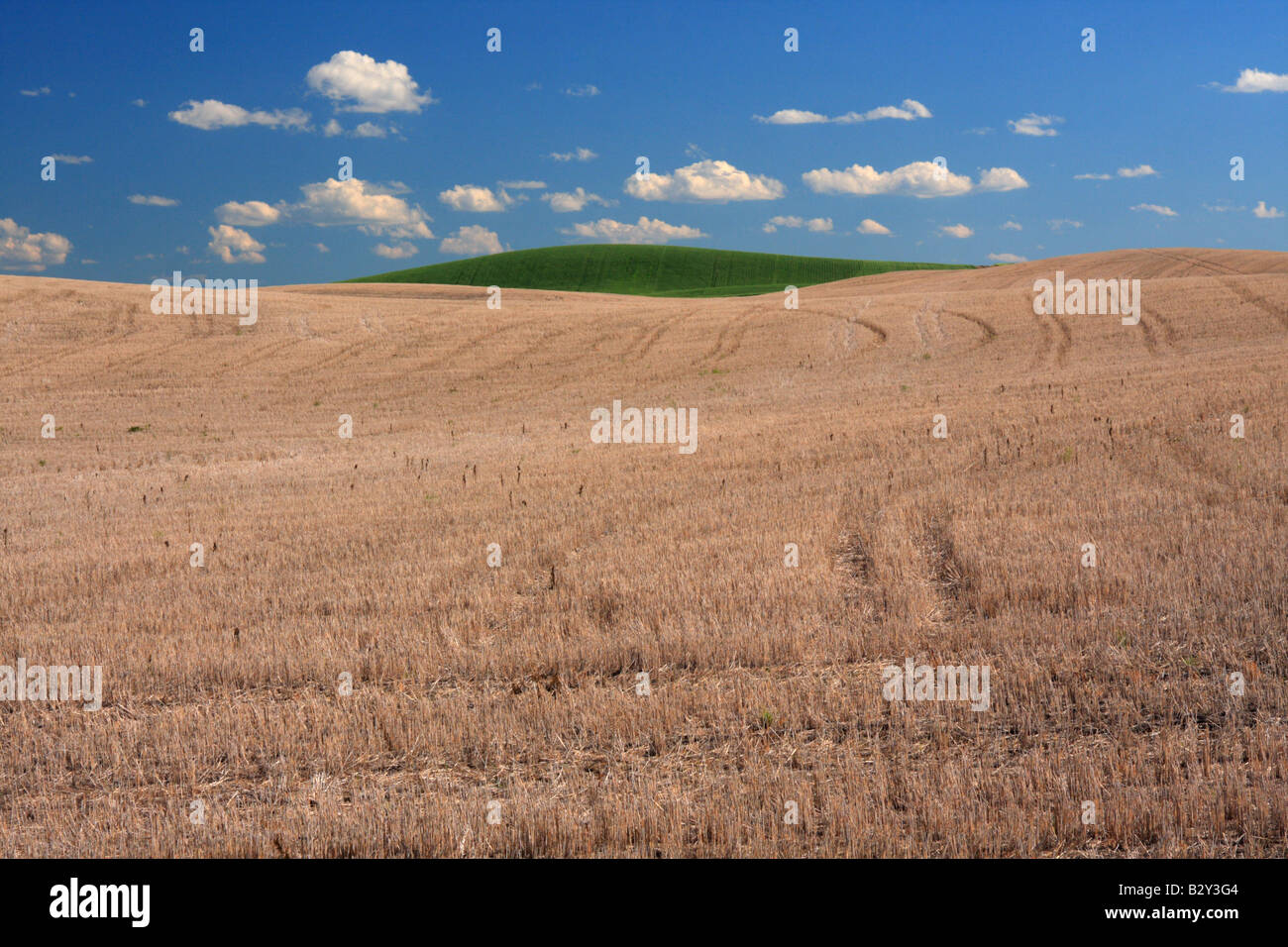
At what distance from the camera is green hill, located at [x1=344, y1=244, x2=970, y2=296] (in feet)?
467

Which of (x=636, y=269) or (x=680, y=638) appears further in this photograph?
(x=636, y=269)

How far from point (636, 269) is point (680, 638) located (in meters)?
146

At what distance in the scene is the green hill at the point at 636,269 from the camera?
142 meters

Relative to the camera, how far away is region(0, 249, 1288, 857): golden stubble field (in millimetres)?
5371

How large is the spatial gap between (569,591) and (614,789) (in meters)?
4.52

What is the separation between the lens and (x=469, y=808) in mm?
5520

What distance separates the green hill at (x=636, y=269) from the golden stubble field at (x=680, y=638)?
4659 inches

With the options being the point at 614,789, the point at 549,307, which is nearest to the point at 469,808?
the point at 614,789

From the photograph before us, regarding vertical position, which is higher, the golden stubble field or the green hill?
the green hill

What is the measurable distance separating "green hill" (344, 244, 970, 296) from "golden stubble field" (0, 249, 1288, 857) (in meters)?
118

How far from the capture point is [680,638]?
8.36m

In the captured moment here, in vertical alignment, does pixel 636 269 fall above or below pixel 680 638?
above

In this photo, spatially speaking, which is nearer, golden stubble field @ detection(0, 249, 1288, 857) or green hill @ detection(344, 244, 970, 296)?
golden stubble field @ detection(0, 249, 1288, 857)
